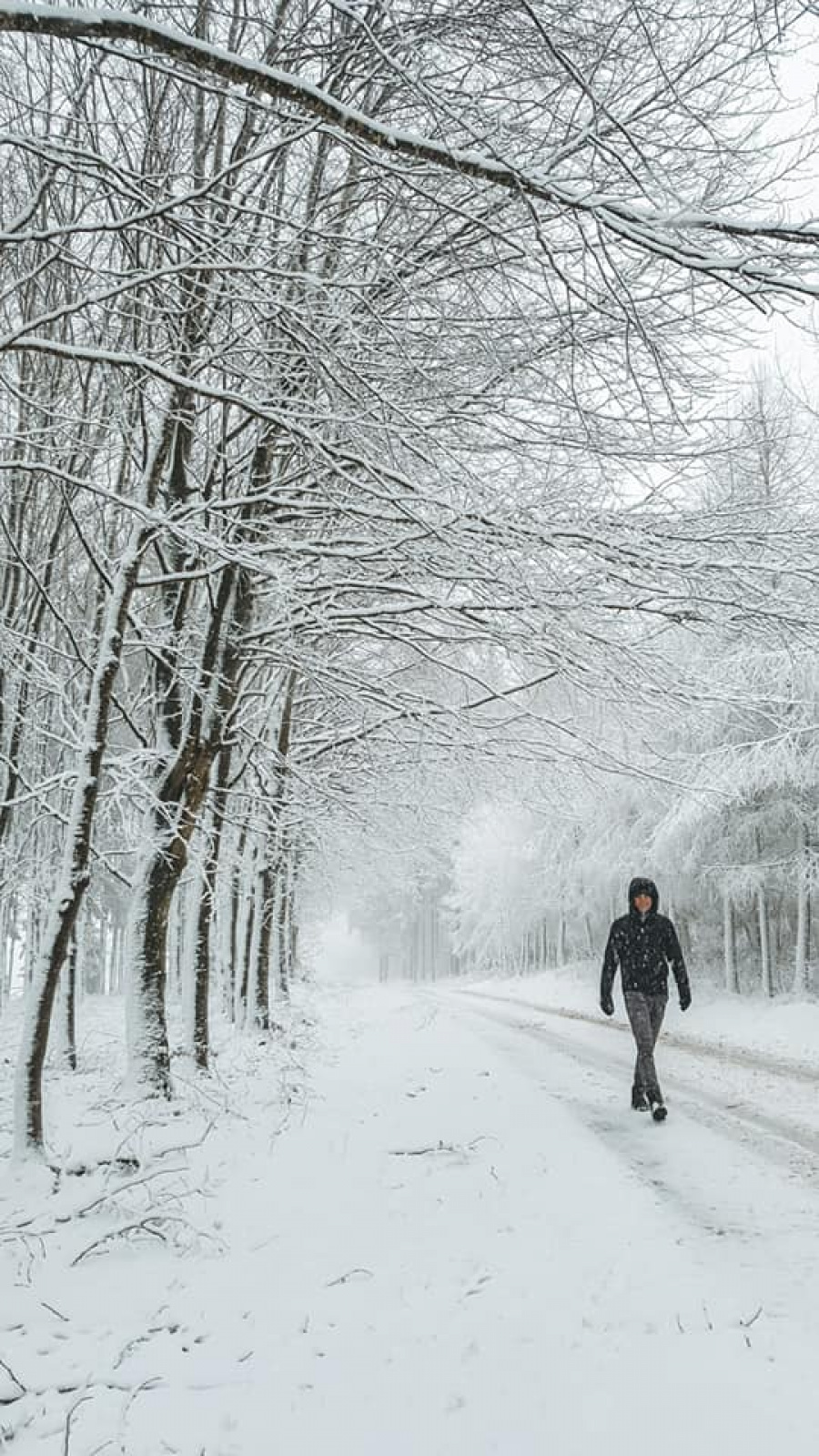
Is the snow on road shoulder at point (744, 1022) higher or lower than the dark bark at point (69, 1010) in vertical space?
lower

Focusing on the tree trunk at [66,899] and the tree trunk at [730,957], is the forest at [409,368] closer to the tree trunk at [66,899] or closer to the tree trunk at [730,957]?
the tree trunk at [66,899]

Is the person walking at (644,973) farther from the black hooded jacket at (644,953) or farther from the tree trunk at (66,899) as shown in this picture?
the tree trunk at (66,899)

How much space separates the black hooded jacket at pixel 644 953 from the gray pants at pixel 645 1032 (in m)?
0.07

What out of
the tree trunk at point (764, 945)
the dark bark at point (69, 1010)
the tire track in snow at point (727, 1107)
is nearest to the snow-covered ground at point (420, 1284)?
the tire track in snow at point (727, 1107)

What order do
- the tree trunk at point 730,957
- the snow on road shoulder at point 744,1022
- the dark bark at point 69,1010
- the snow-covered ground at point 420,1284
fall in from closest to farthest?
the snow-covered ground at point 420,1284 < the dark bark at point 69,1010 < the snow on road shoulder at point 744,1022 < the tree trunk at point 730,957

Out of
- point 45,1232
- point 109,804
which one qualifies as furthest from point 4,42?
point 45,1232

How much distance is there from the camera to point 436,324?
18.7 feet

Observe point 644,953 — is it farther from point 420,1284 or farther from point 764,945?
point 764,945

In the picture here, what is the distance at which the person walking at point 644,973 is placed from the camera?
7.67m

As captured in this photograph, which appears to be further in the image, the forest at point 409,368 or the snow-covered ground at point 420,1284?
the forest at point 409,368

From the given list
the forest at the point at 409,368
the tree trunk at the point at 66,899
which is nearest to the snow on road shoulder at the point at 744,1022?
the forest at the point at 409,368

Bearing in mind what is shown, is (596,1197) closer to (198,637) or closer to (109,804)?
(109,804)

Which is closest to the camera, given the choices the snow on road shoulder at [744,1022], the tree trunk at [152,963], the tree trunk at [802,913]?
the tree trunk at [152,963]

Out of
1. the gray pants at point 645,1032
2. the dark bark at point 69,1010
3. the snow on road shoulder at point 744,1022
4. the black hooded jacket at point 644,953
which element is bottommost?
the snow on road shoulder at point 744,1022
